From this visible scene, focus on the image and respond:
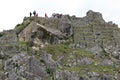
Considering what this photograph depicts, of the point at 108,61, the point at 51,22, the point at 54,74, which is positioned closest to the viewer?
the point at 54,74

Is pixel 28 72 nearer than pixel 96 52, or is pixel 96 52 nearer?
pixel 28 72

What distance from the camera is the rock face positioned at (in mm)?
67738

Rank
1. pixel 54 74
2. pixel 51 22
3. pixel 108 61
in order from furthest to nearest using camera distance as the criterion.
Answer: pixel 51 22, pixel 108 61, pixel 54 74

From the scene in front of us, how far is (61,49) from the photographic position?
7300 centimetres

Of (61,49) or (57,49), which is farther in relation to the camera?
(61,49)

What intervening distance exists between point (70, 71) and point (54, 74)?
2057mm

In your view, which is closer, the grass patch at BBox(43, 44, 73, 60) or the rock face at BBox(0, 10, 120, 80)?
the rock face at BBox(0, 10, 120, 80)

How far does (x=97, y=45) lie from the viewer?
74.5 m

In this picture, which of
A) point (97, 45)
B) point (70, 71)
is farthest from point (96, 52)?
point (70, 71)

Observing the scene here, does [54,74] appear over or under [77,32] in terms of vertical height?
under

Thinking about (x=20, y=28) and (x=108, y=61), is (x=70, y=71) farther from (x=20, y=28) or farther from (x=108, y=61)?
(x=20, y=28)

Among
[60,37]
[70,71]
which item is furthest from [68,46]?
[70,71]

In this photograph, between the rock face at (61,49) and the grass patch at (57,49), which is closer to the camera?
the rock face at (61,49)

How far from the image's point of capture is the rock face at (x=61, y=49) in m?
67.7
